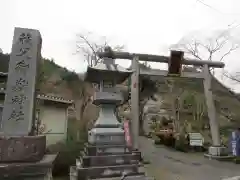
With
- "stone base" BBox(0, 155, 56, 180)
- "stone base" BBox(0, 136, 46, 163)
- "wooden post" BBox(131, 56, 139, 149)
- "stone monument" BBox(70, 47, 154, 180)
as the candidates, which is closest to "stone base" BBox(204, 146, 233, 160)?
"wooden post" BBox(131, 56, 139, 149)

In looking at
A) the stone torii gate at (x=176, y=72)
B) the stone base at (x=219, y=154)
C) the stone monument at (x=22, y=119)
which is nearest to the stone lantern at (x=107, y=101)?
the stone monument at (x=22, y=119)

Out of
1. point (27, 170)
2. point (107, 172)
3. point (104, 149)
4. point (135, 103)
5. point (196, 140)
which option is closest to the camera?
point (27, 170)

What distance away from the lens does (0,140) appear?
503 cm

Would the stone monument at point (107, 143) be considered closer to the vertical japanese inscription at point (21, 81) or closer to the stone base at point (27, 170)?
the stone base at point (27, 170)

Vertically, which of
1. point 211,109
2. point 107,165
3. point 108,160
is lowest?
point 107,165

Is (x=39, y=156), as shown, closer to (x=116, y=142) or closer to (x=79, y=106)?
(x=116, y=142)

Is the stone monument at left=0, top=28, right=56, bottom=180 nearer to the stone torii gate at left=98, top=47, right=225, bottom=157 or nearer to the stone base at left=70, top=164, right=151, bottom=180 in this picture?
the stone base at left=70, top=164, right=151, bottom=180

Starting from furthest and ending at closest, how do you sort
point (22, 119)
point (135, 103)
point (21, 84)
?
1. point (135, 103)
2. point (21, 84)
3. point (22, 119)

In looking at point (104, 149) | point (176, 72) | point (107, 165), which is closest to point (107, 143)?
point (104, 149)

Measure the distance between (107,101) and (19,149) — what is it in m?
2.94

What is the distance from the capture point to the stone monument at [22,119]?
5.00 metres

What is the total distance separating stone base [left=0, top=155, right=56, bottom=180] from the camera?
4.85m

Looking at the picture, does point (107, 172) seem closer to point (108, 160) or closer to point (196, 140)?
point (108, 160)

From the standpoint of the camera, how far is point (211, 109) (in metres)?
12.5
